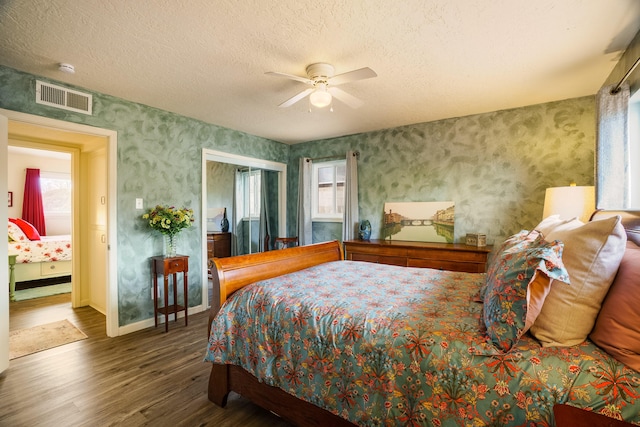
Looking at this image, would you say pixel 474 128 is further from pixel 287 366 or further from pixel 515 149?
pixel 287 366

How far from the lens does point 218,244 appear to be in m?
4.36

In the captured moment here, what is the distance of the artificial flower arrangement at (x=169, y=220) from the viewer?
10.9ft

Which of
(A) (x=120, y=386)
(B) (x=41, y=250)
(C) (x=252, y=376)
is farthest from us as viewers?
(B) (x=41, y=250)

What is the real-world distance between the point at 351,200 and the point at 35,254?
5081 millimetres

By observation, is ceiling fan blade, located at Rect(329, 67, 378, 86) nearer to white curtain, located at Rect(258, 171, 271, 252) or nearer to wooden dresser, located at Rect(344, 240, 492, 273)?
wooden dresser, located at Rect(344, 240, 492, 273)

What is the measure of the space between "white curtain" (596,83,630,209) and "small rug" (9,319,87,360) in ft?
16.4

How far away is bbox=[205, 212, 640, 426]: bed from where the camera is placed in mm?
1045

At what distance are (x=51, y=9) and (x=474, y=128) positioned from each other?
160 inches

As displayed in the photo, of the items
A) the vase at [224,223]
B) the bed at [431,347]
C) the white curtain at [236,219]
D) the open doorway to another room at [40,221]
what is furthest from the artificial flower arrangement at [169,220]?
the open doorway to another room at [40,221]

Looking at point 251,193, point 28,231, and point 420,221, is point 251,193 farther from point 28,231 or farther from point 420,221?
point 28,231

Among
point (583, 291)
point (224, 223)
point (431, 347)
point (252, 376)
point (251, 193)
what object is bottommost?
point (252, 376)

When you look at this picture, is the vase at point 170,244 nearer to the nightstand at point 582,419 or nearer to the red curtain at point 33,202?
the nightstand at point 582,419

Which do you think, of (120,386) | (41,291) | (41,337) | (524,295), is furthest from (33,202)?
(524,295)

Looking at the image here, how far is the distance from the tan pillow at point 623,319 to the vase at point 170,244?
365 centimetres
